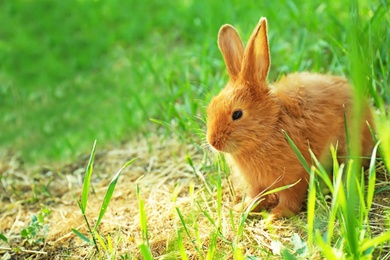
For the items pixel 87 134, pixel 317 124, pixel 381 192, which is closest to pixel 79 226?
pixel 317 124

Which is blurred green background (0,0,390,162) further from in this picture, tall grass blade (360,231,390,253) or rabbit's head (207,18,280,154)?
tall grass blade (360,231,390,253)

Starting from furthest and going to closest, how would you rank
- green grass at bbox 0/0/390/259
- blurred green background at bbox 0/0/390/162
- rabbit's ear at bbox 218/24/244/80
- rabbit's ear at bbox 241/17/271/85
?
blurred green background at bbox 0/0/390/162 < rabbit's ear at bbox 218/24/244/80 < rabbit's ear at bbox 241/17/271/85 < green grass at bbox 0/0/390/259

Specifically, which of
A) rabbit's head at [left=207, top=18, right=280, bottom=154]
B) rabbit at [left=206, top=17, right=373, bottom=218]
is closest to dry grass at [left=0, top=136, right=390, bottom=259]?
rabbit at [left=206, top=17, right=373, bottom=218]

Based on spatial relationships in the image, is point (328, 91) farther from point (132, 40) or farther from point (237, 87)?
point (132, 40)

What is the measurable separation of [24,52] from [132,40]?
1.41m

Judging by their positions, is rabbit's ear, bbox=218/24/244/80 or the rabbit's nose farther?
rabbit's ear, bbox=218/24/244/80

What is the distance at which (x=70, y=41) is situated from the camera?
681 cm

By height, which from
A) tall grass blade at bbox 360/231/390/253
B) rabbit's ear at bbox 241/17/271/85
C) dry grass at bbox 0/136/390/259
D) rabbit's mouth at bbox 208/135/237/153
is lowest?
dry grass at bbox 0/136/390/259

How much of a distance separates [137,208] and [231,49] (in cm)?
99

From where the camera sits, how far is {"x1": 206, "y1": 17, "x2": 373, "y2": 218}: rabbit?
245 cm

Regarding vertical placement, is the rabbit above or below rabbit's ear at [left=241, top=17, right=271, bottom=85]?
below

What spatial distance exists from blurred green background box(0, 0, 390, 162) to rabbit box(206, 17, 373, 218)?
0.39 metres

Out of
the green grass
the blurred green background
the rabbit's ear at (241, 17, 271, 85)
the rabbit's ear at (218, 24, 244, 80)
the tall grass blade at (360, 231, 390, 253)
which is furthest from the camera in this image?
the blurred green background

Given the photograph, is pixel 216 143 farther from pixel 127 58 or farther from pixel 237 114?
pixel 127 58
